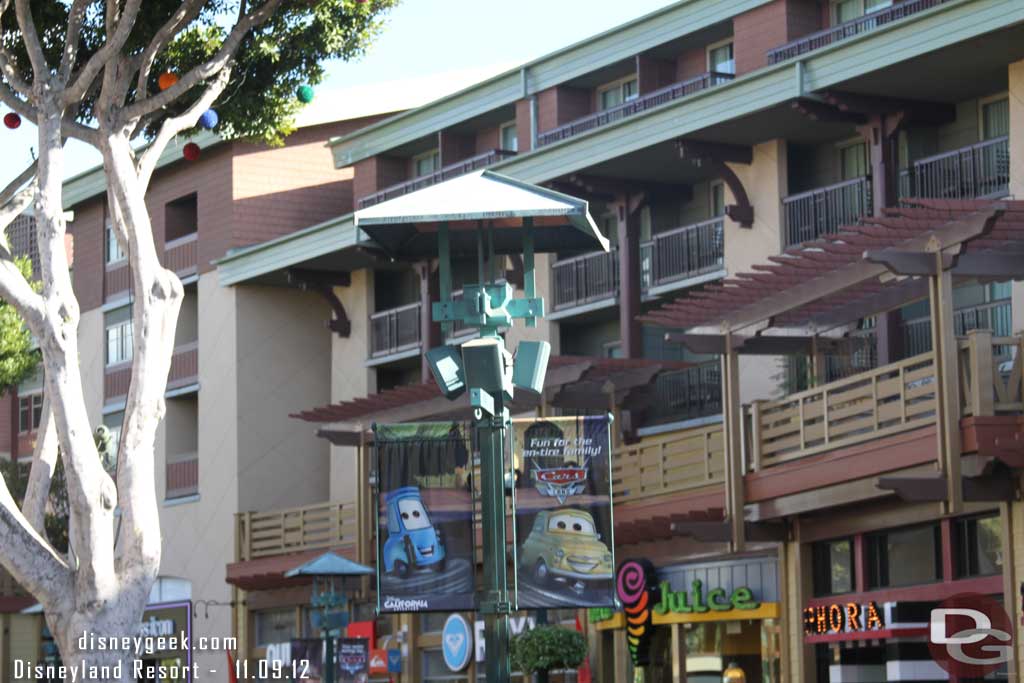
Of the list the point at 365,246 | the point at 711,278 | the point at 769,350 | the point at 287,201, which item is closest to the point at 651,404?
the point at 711,278

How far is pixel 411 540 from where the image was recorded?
1493 centimetres

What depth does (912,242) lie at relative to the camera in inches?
798

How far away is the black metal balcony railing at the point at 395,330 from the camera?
38.2m

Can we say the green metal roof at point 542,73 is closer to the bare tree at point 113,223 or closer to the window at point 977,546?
the bare tree at point 113,223

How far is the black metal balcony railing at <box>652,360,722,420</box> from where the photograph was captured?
31.1 meters

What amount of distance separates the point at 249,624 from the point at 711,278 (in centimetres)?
1434

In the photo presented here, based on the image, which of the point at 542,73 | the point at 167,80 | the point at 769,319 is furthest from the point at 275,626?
the point at 769,319

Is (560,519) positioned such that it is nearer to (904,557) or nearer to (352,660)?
(904,557)

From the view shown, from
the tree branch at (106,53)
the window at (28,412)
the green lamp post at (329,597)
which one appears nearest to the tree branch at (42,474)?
the tree branch at (106,53)

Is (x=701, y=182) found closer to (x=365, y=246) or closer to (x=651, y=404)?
(x=651, y=404)

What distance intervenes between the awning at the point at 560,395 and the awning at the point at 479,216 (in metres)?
10.7

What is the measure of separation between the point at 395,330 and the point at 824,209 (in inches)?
500

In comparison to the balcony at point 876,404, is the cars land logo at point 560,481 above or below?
below

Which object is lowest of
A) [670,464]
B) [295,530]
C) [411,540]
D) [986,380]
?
[411,540]
